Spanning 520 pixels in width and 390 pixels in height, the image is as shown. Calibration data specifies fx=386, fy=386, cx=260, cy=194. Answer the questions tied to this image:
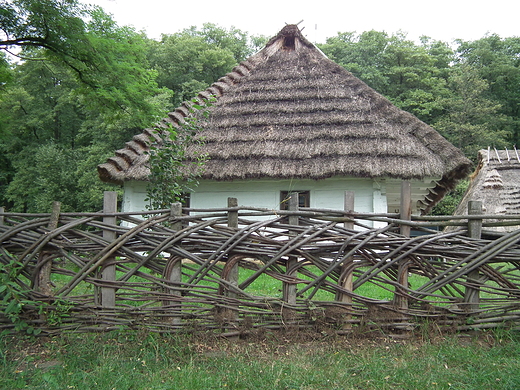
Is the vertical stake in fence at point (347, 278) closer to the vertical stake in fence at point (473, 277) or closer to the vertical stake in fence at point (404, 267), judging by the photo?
the vertical stake in fence at point (404, 267)

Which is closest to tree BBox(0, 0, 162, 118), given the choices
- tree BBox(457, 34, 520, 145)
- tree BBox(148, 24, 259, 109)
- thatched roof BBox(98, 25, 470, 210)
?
thatched roof BBox(98, 25, 470, 210)

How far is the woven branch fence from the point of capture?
3254 mm

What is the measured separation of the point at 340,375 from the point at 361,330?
615 mm

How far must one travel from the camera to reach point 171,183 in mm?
4770

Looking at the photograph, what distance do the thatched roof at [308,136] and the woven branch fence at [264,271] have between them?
5.11m

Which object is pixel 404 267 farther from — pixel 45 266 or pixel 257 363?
pixel 45 266

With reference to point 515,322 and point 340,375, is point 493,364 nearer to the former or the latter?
point 515,322

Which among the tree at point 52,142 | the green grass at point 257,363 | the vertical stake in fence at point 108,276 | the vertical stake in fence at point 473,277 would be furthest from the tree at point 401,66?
the vertical stake in fence at point 108,276

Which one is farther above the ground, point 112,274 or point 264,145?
point 264,145

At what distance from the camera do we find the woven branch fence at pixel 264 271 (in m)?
3.25

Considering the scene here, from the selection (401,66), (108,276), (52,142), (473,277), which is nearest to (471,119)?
(401,66)

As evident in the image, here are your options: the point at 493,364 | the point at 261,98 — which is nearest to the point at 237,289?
the point at 493,364

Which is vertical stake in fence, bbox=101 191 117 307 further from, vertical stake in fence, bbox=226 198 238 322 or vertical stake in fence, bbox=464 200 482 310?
vertical stake in fence, bbox=464 200 482 310

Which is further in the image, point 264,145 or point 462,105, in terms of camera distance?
point 462,105
